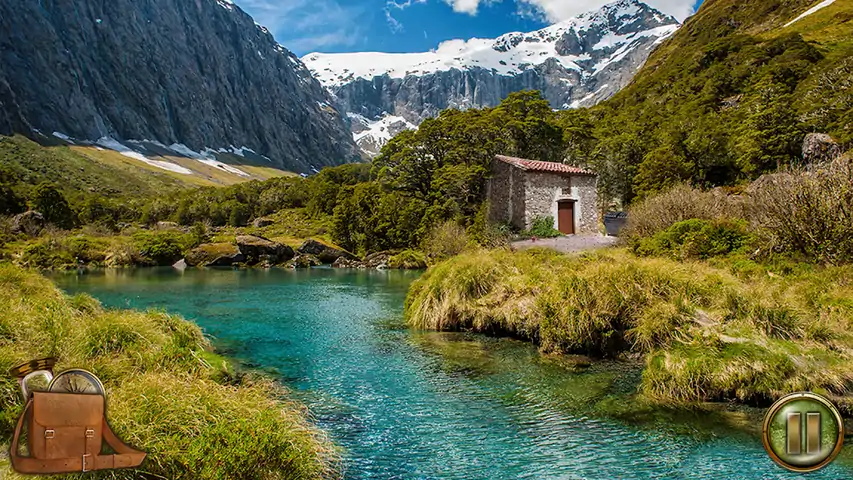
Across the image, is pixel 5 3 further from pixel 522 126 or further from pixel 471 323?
pixel 471 323

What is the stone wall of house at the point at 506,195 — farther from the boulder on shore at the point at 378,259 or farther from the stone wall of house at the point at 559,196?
the boulder on shore at the point at 378,259

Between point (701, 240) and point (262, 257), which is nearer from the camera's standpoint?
point (701, 240)

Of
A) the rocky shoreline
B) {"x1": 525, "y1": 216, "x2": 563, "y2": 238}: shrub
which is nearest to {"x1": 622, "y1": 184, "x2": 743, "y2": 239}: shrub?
{"x1": 525, "y1": 216, "x2": 563, "y2": 238}: shrub

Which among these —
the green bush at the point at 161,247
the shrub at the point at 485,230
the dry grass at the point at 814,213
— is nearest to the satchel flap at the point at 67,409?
the dry grass at the point at 814,213

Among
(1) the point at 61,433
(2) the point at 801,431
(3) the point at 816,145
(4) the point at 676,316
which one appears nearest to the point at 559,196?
(3) the point at 816,145

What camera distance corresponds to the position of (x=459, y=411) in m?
10.8

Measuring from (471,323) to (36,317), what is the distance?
13594 millimetres

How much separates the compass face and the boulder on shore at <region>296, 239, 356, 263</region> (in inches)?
2578

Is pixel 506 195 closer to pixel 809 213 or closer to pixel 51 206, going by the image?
pixel 809 213

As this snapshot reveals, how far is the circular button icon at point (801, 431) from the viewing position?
16.5 ft

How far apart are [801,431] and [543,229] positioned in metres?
34.0

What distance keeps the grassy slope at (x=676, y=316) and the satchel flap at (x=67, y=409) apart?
35.7ft

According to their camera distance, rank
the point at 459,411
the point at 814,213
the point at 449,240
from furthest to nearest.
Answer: the point at 449,240 < the point at 814,213 < the point at 459,411

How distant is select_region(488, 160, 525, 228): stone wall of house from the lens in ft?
132
